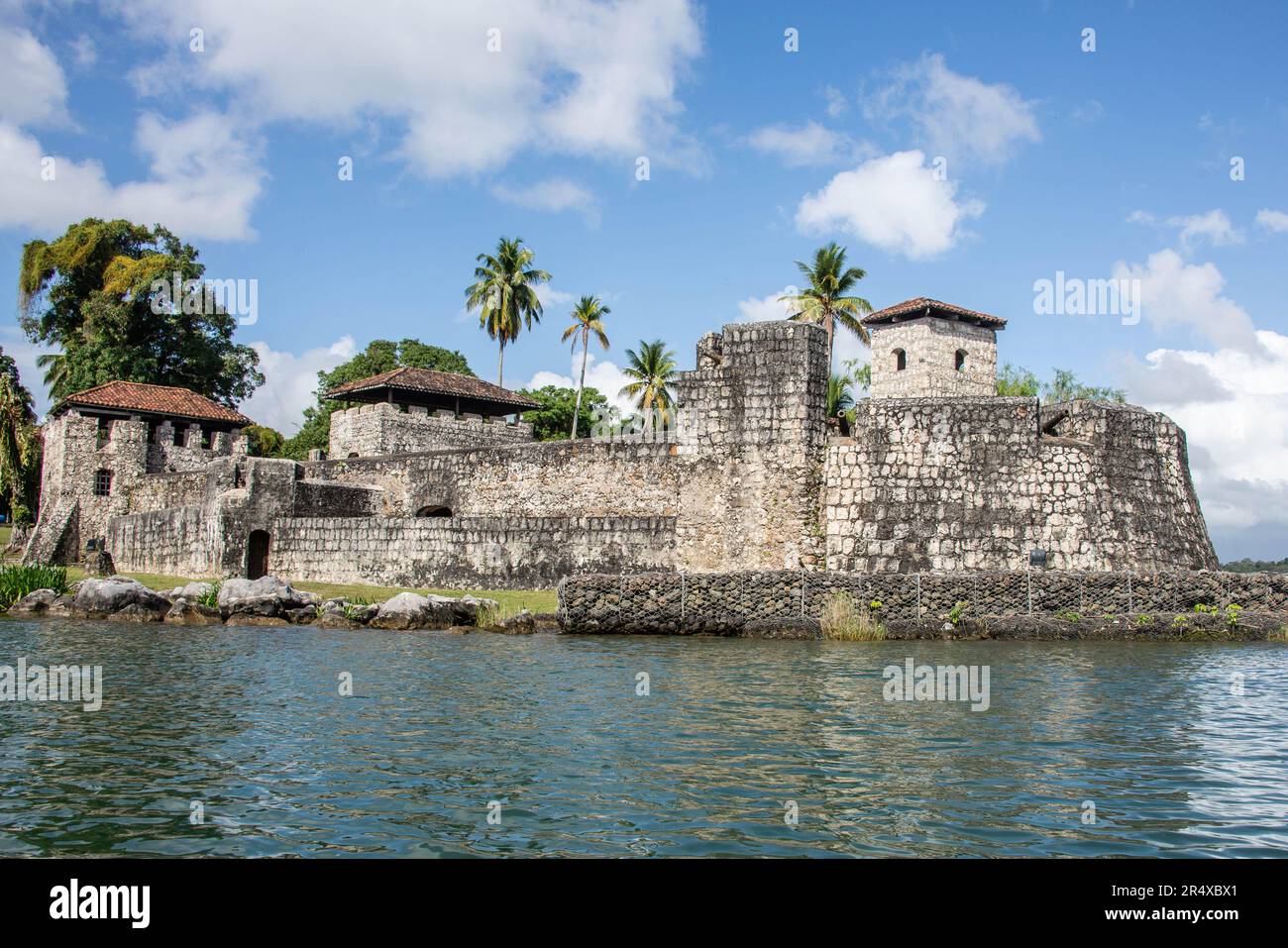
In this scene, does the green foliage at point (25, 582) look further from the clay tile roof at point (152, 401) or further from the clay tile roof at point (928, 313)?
the clay tile roof at point (928, 313)

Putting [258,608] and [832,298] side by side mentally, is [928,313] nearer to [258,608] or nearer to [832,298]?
[832,298]

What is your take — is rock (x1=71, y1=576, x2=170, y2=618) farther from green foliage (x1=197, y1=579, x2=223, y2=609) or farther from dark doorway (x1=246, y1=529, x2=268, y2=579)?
dark doorway (x1=246, y1=529, x2=268, y2=579)

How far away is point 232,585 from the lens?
2339 cm

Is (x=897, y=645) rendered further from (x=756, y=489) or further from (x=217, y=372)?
(x=217, y=372)

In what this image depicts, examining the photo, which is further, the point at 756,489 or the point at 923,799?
the point at 756,489

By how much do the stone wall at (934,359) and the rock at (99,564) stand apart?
1293 inches

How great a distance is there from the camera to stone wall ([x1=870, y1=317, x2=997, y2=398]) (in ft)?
160

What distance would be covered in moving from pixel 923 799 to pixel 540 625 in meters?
13.6

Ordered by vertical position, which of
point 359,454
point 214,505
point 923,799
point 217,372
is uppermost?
point 217,372

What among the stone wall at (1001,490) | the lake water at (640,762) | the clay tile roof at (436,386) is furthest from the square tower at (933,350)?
the lake water at (640,762)

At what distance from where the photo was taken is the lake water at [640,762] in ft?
22.0

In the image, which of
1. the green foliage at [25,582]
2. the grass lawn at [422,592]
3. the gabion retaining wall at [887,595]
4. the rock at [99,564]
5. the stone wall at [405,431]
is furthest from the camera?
the stone wall at [405,431]

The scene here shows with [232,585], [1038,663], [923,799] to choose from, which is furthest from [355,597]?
[923,799]
